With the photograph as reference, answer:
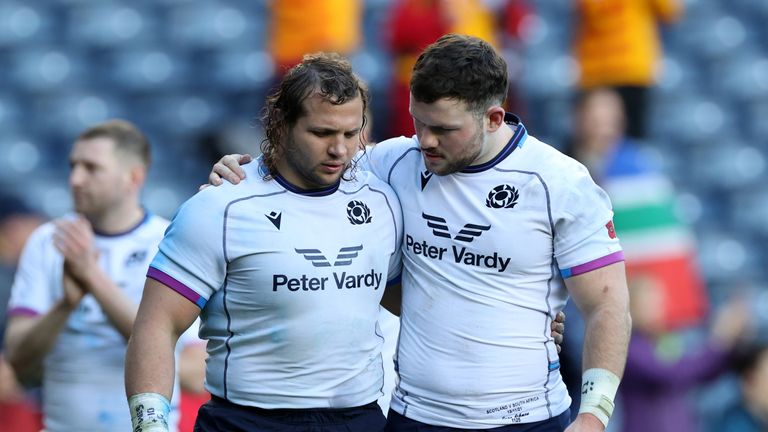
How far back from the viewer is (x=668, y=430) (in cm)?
798

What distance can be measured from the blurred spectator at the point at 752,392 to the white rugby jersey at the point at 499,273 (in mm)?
3875

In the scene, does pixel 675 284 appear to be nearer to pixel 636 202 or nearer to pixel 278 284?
pixel 636 202

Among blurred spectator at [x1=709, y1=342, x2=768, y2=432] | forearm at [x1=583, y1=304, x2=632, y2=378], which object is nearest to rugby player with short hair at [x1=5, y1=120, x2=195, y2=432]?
forearm at [x1=583, y1=304, x2=632, y2=378]

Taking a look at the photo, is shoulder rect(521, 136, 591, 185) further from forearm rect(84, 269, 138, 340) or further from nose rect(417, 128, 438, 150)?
forearm rect(84, 269, 138, 340)

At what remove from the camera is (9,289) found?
758 cm

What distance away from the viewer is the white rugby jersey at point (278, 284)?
4.23 metres

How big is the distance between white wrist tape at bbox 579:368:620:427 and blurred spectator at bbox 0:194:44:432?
10.0 feet

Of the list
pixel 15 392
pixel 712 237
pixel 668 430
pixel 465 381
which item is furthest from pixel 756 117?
pixel 465 381

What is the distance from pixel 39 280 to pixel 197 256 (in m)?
1.62

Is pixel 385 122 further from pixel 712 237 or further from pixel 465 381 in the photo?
pixel 465 381

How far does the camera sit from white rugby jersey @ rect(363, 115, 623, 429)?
4344 millimetres

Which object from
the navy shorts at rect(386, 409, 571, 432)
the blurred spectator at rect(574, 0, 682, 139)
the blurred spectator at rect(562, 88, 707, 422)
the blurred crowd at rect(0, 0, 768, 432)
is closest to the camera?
the navy shorts at rect(386, 409, 571, 432)

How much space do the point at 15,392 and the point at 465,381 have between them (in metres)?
3.17

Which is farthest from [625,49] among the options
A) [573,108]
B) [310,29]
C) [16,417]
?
[16,417]
